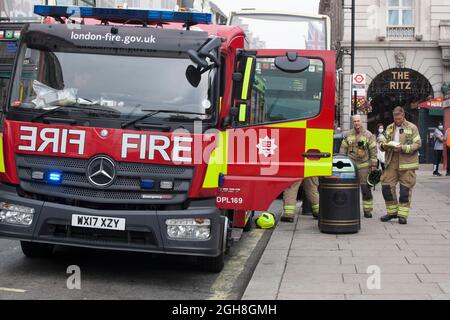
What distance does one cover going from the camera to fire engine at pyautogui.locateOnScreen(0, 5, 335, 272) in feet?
18.1

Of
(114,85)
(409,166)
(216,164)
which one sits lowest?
(216,164)

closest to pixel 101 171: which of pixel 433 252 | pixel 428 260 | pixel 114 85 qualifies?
pixel 114 85

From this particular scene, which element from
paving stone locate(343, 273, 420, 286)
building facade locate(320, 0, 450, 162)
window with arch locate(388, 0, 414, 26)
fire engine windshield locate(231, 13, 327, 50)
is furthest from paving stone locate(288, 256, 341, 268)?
window with arch locate(388, 0, 414, 26)

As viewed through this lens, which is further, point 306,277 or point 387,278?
point 306,277

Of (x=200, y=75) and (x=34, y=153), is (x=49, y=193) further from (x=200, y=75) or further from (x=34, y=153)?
(x=200, y=75)

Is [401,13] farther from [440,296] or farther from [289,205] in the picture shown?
[440,296]

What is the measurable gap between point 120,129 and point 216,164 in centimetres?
100

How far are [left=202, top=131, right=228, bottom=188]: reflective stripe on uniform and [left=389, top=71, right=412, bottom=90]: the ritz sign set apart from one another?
81.3 feet

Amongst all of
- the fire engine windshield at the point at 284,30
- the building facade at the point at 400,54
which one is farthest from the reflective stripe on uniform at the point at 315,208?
the building facade at the point at 400,54

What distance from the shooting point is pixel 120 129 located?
218 inches

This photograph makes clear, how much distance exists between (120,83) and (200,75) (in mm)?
782

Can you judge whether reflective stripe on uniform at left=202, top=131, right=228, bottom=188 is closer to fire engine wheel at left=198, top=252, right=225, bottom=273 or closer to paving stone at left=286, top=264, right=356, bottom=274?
fire engine wheel at left=198, top=252, right=225, bottom=273
